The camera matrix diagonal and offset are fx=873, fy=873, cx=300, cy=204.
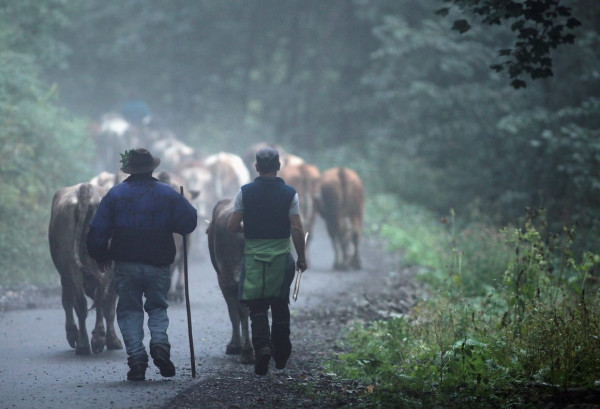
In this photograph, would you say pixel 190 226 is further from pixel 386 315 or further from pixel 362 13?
pixel 362 13

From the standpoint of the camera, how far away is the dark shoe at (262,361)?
7.68 m

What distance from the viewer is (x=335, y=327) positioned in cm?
1070

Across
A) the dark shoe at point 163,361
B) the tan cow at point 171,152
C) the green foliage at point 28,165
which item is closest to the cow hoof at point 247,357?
the dark shoe at point 163,361

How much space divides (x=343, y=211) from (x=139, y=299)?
8906 millimetres

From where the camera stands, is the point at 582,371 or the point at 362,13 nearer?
the point at 582,371

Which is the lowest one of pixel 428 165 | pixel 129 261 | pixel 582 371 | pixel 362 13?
pixel 582 371

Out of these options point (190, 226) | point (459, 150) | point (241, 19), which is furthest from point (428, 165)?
point (190, 226)

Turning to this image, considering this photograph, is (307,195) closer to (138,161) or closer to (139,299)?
(138,161)

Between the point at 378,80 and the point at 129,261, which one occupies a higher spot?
the point at 378,80

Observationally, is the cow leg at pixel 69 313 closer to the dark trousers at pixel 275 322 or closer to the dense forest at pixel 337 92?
the dark trousers at pixel 275 322

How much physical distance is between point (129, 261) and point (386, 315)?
4404 millimetres

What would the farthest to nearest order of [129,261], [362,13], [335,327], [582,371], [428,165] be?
[362,13] < [428,165] < [335,327] < [129,261] < [582,371]

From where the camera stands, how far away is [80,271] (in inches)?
361

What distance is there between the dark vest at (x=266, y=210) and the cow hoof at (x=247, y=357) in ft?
4.08
